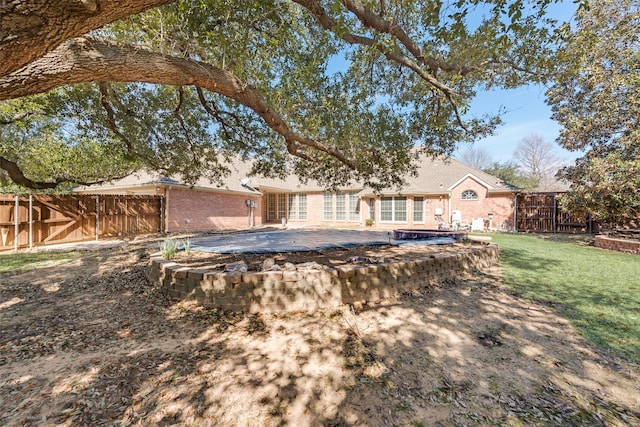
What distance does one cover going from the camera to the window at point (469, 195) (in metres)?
17.3

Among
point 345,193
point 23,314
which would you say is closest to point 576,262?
point 23,314

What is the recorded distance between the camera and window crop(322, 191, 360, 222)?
20.0 meters

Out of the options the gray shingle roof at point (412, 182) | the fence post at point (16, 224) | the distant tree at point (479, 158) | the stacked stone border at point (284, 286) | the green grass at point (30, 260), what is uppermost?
the distant tree at point (479, 158)

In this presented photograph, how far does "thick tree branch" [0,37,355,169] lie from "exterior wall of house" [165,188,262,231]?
12.5 metres

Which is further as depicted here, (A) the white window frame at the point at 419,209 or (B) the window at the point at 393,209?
(B) the window at the point at 393,209

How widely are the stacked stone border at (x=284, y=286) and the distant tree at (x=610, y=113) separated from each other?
10.8 metres

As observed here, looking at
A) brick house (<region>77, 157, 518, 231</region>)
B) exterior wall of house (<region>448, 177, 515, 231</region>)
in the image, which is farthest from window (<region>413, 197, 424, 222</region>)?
exterior wall of house (<region>448, 177, 515, 231</region>)

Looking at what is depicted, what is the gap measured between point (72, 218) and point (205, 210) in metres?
6.14

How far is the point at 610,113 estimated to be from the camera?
1103cm

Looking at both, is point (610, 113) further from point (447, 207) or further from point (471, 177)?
point (447, 207)

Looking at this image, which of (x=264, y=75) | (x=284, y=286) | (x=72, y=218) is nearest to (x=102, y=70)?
(x=284, y=286)

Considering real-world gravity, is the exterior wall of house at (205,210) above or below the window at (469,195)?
below

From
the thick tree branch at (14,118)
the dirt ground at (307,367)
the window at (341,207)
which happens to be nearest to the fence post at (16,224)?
the thick tree branch at (14,118)

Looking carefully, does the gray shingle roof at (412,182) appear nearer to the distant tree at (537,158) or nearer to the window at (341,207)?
the window at (341,207)
